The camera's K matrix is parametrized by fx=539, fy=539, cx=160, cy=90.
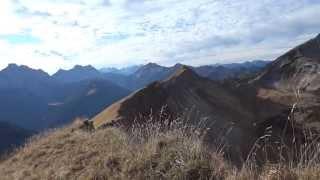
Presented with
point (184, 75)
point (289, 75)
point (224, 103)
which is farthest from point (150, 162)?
point (289, 75)

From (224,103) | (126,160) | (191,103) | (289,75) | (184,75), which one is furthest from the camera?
(289,75)

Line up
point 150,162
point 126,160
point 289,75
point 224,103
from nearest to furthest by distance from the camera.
Answer: point 150,162 → point 126,160 → point 224,103 → point 289,75

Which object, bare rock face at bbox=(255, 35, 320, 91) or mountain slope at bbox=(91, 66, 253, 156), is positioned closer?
mountain slope at bbox=(91, 66, 253, 156)

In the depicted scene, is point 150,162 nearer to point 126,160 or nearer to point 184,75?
point 126,160

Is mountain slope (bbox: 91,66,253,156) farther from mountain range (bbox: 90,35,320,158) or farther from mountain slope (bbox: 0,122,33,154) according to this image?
mountain slope (bbox: 0,122,33,154)

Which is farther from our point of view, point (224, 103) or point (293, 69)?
point (293, 69)

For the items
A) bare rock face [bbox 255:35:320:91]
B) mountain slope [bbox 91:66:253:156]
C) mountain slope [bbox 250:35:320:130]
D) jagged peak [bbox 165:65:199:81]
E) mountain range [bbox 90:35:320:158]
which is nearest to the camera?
mountain range [bbox 90:35:320:158]

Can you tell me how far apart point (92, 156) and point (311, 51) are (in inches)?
Result: 3610

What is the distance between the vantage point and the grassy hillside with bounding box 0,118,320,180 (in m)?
6.79

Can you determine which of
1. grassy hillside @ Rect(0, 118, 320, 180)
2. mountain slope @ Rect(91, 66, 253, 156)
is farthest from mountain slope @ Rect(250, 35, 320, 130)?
grassy hillside @ Rect(0, 118, 320, 180)

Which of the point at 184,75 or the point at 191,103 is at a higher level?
the point at 184,75

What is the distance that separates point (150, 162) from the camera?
8602mm

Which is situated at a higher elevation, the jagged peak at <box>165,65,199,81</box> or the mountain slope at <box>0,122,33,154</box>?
the jagged peak at <box>165,65,199,81</box>

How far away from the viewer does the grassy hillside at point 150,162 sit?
679 cm
